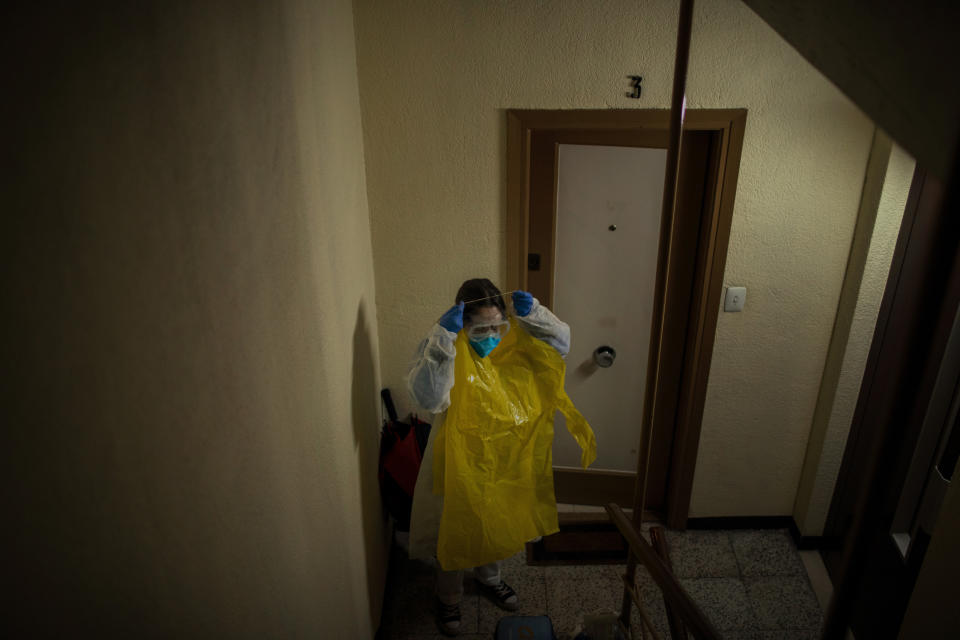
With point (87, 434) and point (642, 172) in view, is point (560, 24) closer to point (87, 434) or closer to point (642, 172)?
point (642, 172)

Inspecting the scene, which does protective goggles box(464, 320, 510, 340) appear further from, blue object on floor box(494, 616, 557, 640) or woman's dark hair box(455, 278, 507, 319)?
blue object on floor box(494, 616, 557, 640)

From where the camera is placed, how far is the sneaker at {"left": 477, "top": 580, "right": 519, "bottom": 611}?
200cm

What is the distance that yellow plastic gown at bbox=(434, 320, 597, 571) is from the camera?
1635mm

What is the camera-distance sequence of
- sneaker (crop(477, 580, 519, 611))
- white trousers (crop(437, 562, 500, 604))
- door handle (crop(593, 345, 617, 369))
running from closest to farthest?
white trousers (crop(437, 562, 500, 604))
sneaker (crop(477, 580, 519, 611))
door handle (crop(593, 345, 617, 369))

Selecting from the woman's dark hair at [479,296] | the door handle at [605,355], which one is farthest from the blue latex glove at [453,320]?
the door handle at [605,355]

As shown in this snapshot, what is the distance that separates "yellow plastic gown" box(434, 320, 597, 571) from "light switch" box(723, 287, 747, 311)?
0.77 meters

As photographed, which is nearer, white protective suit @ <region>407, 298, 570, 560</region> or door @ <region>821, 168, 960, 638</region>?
door @ <region>821, 168, 960, 638</region>

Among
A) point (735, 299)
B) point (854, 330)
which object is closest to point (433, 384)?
point (735, 299)

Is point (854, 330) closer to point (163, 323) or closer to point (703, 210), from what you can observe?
point (703, 210)

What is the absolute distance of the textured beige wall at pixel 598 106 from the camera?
172 cm

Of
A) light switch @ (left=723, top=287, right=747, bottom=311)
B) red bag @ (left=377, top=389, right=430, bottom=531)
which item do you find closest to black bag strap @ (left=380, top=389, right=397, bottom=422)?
red bag @ (left=377, top=389, right=430, bottom=531)

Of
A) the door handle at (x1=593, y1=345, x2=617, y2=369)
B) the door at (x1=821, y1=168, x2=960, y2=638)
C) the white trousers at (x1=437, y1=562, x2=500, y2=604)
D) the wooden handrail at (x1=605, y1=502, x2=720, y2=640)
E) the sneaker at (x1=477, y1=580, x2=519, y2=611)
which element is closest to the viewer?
the door at (x1=821, y1=168, x2=960, y2=638)

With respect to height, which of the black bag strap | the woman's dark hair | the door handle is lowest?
the black bag strap

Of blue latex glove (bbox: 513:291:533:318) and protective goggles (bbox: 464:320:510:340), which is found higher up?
blue latex glove (bbox: 513:291:533:318)
